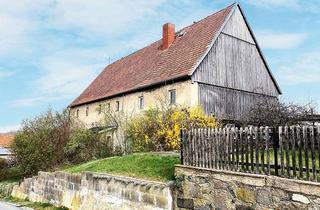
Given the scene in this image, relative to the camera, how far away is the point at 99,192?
11719mm

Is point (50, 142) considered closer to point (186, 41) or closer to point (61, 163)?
point (61, 163)

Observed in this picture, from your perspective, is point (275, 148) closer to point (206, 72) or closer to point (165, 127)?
point (165, 127)

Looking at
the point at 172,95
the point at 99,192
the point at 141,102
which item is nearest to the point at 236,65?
the point at 172,95

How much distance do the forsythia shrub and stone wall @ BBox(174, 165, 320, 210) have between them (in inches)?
256

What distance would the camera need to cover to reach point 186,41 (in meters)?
24.7

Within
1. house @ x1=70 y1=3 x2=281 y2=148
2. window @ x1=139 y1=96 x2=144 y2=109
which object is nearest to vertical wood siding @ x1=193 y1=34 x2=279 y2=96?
house @ x1=70 y1=3 x2=281 y2=148

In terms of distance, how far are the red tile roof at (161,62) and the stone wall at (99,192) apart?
371 inches

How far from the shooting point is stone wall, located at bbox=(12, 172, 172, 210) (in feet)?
30.4

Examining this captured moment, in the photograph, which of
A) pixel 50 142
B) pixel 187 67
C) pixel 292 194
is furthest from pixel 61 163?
pixel 292 194

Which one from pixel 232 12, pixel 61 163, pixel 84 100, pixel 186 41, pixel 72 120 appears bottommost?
pixel 61 163

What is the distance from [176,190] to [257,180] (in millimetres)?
2666

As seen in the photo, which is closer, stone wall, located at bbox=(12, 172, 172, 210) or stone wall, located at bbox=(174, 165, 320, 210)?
stone wall, located at bbox=(174, 165, 320, 210)

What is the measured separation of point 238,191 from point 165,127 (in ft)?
29.8

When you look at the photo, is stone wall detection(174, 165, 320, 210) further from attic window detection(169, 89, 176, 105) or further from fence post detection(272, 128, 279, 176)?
attic window detection(169, 89, 176, 105)
